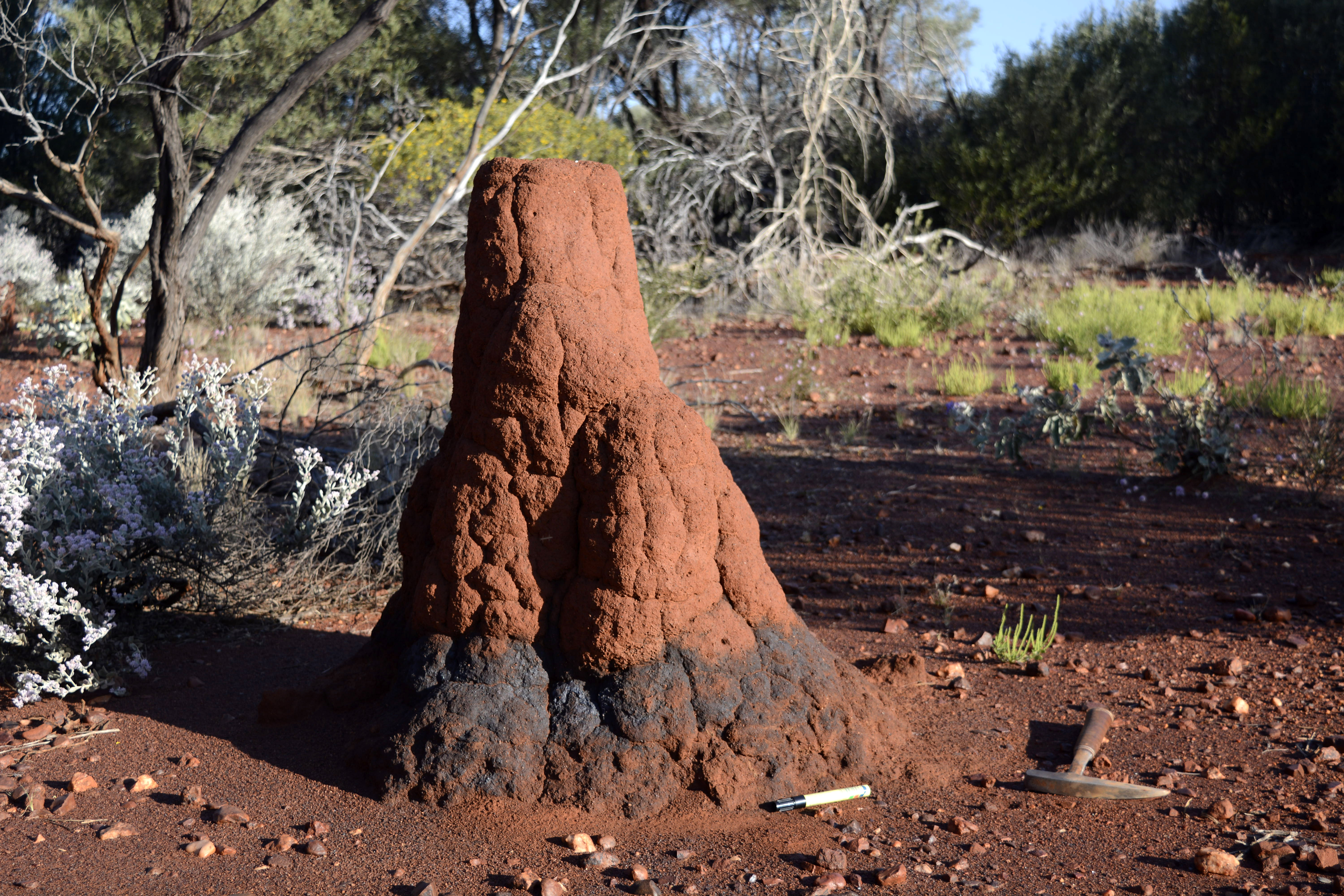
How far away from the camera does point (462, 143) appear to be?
39.7 ft

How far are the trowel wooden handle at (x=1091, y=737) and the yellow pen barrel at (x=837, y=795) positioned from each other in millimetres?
610

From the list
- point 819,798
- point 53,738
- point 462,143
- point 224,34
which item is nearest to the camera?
point 819,798

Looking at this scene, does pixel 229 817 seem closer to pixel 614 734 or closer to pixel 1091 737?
pixel 614 734

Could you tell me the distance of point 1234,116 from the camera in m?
17.2

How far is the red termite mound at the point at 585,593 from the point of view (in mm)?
2838

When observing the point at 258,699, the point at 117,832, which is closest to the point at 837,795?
the point at 117,832

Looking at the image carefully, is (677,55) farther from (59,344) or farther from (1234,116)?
(1234,116)

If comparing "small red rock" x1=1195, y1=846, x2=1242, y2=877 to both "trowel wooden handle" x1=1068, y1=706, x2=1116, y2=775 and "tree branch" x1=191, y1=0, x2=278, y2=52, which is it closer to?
"trowel wooden handle" x1=1068, y1=706, x2=1116, y2=775

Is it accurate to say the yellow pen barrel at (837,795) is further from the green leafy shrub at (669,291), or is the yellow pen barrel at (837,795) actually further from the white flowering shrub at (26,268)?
the white flowering shrub at (26,268)

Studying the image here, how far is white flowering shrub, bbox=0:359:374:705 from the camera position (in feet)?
11.4

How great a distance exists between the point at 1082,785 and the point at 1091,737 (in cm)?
34

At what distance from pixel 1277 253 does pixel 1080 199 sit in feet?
9.77

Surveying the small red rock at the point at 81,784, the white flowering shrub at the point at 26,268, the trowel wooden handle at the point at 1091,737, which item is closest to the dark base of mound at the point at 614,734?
the trowel wooden handle at the point at 1091,737

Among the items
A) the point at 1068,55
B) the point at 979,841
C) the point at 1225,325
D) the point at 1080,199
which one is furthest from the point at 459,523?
the point at 1068,55
